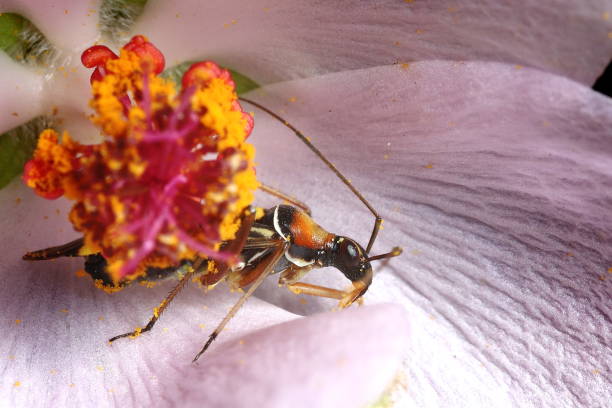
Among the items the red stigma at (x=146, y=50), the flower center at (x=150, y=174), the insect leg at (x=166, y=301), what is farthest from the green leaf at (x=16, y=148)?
the insect leg at (x=166, y=301)

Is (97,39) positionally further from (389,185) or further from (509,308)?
(509,308)

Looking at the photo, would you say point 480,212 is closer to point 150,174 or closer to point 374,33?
point 374,33

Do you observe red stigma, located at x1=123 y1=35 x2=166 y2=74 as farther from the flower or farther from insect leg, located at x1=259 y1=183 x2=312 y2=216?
insect leg, located at x1=259 y1=183 x2=312 y2=216

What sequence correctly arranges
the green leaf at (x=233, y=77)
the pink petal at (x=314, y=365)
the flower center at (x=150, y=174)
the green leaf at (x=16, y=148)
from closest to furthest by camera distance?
the pink petal at (x=314, y=365) < the flower center at (x=150, y=174) < the green leaf at (x=16, y=148) < the green leaf at (x=233, y=77)

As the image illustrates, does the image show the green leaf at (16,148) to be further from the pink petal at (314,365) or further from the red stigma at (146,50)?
the pink petal at (314,365)

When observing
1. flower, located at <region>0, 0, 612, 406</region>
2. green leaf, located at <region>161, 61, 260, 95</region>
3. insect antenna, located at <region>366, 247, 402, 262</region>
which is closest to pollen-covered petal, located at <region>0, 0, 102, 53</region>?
flower, located at <region>0, 0, 612, 406</region>

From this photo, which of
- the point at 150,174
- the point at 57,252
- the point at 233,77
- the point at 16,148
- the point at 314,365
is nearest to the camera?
the point at 314,365

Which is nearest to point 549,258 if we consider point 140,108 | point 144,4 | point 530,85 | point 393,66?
point 530,85

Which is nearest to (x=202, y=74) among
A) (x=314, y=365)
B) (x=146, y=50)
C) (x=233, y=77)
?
(x=146, y=50)
